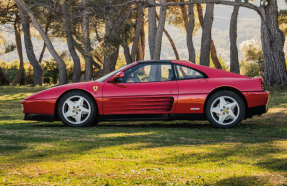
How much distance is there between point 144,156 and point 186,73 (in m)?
3.17

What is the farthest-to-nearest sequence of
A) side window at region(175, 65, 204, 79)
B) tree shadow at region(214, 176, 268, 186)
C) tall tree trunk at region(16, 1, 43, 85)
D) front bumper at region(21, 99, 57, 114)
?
tall tree trunk at region(16, 1, 43, 85)
front bumper at region(21, 99, 57, 114)
side window at region(175, 65, 204, 79)
tree shadow at region(214, 176, 268, 186)

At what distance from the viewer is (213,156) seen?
4621 millimetres

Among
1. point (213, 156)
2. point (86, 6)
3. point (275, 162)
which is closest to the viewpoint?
point (275, 162)

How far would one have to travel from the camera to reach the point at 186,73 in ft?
24.4

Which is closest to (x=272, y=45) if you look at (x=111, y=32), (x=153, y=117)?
(x=111, y=32)

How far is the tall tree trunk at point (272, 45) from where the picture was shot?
15680mm

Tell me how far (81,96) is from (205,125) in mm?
2620

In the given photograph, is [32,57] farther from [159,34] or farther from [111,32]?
[159,34]

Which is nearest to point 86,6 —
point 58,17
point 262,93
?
point 58,17

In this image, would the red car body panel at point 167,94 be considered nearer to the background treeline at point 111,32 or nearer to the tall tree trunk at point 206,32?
the background treeline at point 111,32

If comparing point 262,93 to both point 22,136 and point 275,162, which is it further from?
point 22,136

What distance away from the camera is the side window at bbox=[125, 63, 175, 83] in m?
7.43

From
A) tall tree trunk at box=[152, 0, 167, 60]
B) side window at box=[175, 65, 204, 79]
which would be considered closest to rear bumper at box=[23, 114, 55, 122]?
side window at box=[175, 65, 204, 79]

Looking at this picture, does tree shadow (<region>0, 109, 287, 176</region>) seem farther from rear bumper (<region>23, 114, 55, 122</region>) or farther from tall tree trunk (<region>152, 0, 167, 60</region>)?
tall tree trunk (<region>152, 0, 167, 60</region>)
